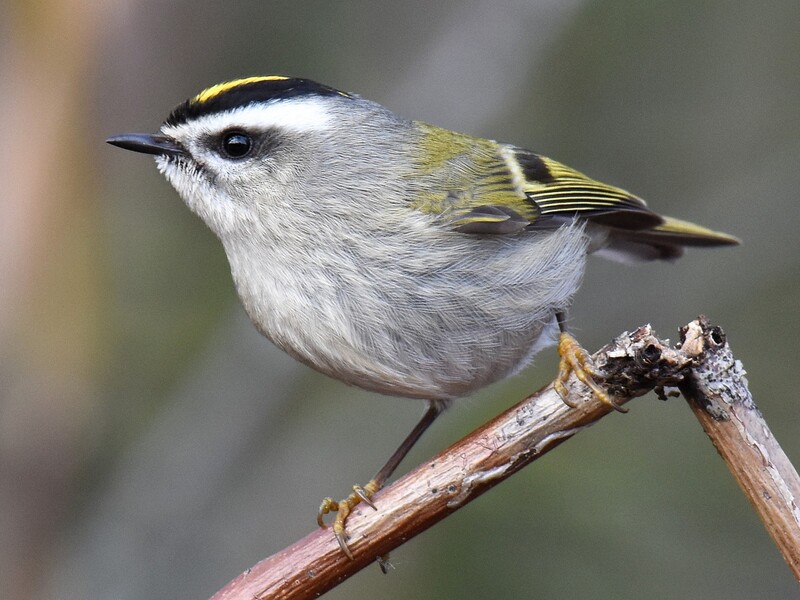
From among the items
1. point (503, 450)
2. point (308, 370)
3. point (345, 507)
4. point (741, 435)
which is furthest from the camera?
point (308, 370)

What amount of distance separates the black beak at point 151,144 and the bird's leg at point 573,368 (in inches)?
50.8

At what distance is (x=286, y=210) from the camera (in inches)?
114

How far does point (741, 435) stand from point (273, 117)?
1.73m

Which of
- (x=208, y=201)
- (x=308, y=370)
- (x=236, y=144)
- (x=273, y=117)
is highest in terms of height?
(x=273, y=117)

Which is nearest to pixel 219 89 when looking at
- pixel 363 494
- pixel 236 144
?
pixel 236 144

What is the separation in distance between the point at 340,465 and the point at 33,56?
2.28 metres

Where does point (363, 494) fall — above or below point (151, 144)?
below

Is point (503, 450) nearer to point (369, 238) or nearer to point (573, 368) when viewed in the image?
point (573, 368)

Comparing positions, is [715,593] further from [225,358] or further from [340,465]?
[225,358]

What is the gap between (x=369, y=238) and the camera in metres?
2.83

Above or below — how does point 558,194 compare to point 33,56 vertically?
above

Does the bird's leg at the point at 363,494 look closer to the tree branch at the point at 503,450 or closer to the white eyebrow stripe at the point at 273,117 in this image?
the tree branch at the point at 503,450

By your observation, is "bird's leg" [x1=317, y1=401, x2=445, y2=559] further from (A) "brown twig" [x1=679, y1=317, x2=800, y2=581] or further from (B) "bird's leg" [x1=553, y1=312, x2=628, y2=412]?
(A) "brown twig" [x1=679, y1=317, x2=800, y2=581]

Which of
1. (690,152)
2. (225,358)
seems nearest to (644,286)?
(690,152)
